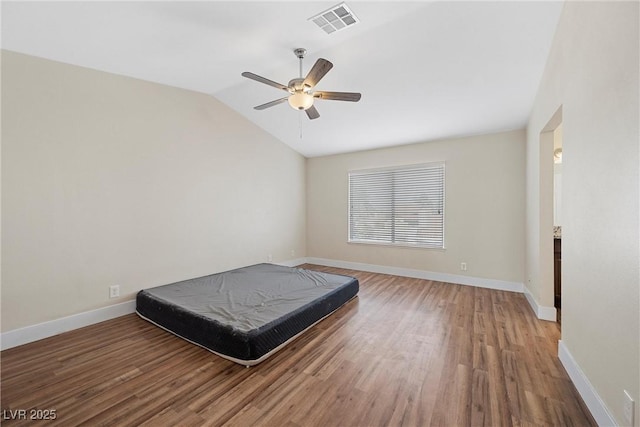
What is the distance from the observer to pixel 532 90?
314 centimetres

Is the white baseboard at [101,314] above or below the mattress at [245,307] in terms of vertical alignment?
below

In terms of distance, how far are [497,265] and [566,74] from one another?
2967 millimetres

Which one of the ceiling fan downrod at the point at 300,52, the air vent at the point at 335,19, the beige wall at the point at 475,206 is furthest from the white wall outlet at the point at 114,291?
the beige wall at the point at 475,206

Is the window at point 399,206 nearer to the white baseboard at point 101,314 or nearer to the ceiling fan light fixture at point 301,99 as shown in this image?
the white baseboard at point 101,314

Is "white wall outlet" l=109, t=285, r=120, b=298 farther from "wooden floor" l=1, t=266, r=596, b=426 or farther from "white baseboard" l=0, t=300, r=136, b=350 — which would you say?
"wooden floor" l=1, t=266, r=596, b=426

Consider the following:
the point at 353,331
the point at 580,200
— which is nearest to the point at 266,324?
the point at 353,331

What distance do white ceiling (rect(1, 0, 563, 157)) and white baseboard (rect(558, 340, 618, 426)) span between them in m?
2.77

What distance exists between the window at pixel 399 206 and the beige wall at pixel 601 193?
8.31ft

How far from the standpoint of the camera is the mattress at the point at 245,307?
222 centimetres

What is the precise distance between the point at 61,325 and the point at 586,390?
4517 mm

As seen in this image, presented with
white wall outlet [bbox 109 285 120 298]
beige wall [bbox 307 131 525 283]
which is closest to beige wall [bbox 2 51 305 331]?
white wall outlet [bbox 109 285 120 298]

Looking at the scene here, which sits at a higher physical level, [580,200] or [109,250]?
[580,200]

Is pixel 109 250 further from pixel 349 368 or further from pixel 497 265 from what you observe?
pixel 497 265

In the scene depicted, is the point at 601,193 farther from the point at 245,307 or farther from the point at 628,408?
the point at 245,307
